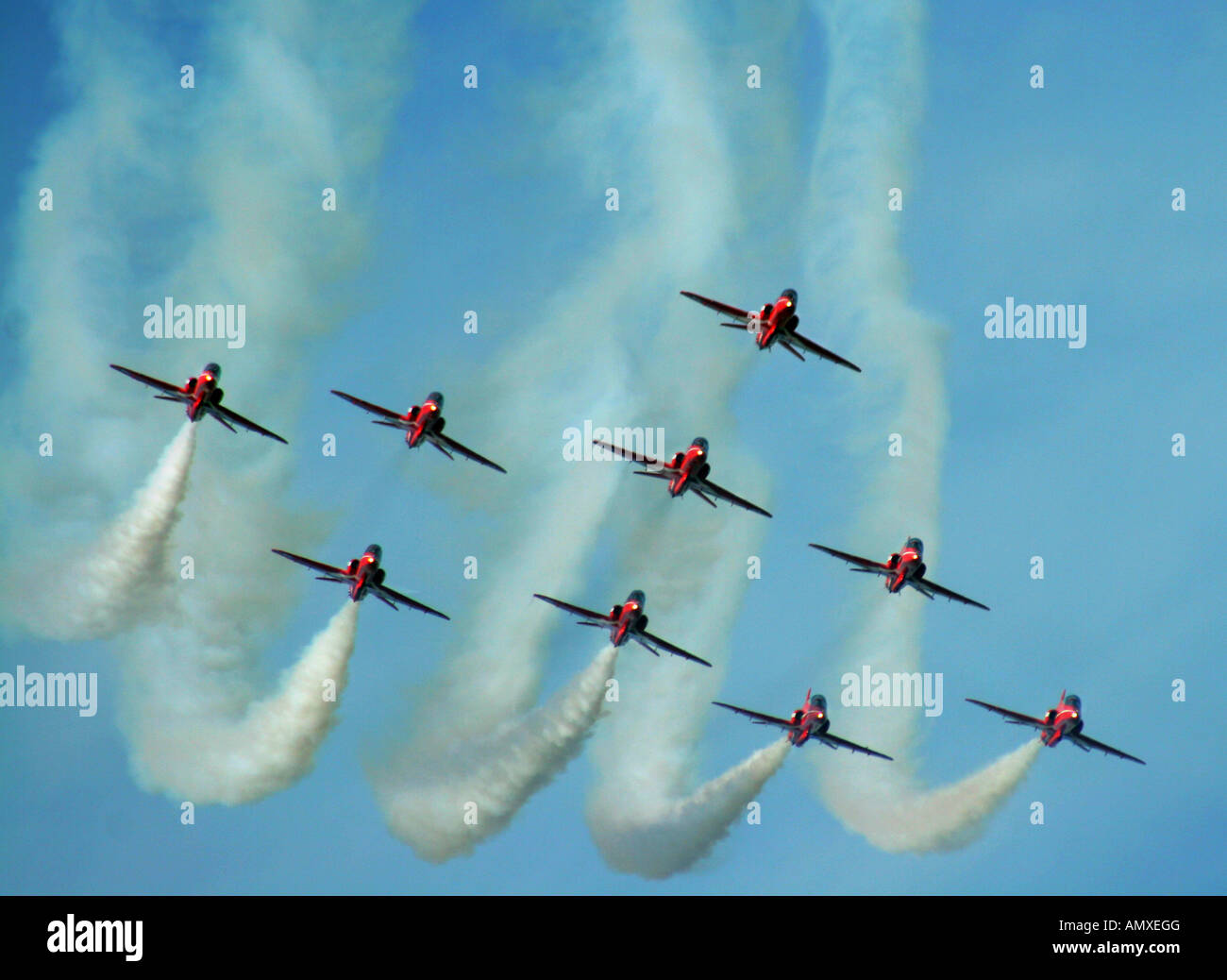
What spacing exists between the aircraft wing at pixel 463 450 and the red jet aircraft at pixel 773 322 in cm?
1662

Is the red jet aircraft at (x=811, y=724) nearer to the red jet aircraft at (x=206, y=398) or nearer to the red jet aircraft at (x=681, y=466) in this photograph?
the red jet aircraft at (x=681, y=466)

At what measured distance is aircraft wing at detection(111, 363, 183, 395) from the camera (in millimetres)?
107875

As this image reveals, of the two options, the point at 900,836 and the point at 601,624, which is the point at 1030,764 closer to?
the point at 900,836

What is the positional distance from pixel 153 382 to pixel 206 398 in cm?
375

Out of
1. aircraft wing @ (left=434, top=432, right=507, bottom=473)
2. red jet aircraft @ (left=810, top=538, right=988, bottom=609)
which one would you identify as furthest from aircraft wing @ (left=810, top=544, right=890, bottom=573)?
aircraft wing @ (left=434, top=432, right=507, bottom=473)

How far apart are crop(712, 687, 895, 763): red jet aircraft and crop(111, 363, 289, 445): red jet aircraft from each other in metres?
38.3

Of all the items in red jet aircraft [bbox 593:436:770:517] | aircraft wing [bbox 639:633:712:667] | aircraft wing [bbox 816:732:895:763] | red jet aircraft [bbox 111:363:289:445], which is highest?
red jet aircraft [bbox 111:363:289:445]

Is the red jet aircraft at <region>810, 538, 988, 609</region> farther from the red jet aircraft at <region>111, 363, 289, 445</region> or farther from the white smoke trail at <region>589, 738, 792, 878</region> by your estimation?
the red jet aircraft at <region>111, 363, 289, 445</region>

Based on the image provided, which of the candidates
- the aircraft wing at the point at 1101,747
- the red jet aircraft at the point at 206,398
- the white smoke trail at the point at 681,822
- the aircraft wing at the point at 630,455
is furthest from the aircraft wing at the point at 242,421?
the aircraft wing at the point at 1101,747
